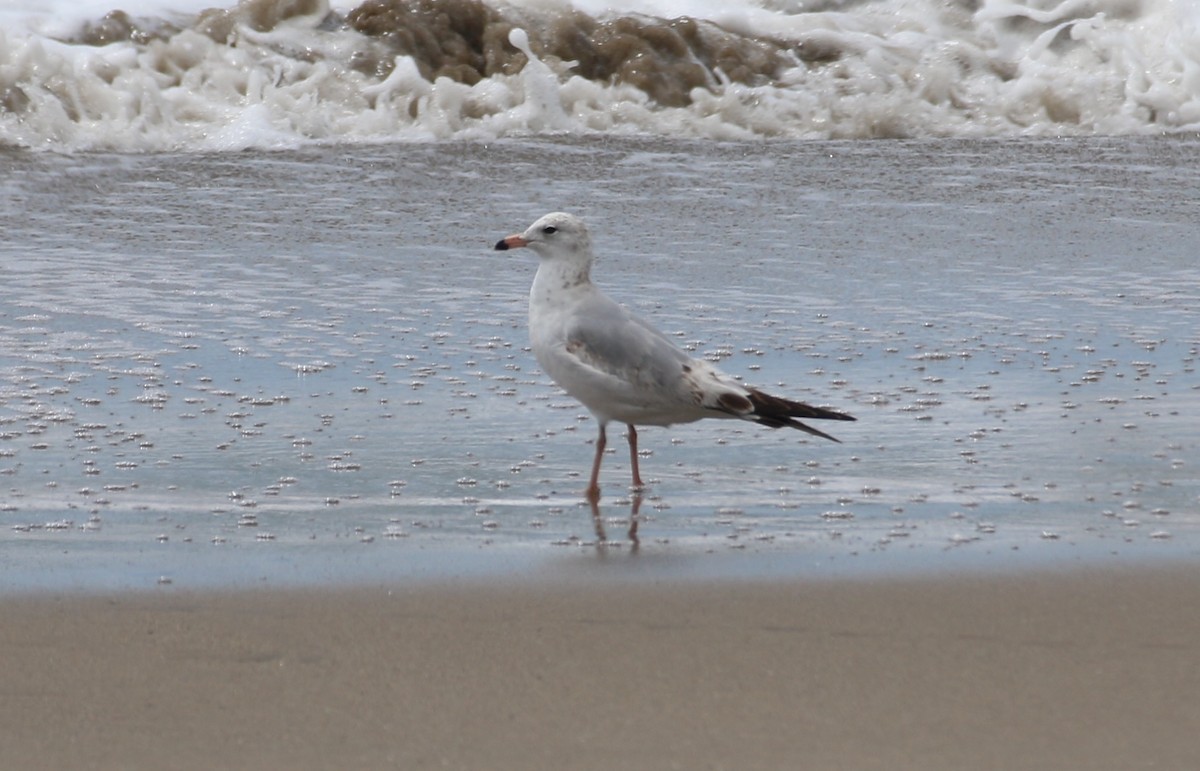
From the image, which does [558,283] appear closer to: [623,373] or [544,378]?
[623,373]

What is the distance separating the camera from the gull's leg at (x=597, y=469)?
3873 millimetres

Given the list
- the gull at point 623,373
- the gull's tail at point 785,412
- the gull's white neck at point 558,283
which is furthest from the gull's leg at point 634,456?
the gull's white neck at point 558,283

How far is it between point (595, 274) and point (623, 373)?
206cm

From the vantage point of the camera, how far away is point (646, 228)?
22.4 ft

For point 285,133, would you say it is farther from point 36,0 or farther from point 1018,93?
point 1018,93

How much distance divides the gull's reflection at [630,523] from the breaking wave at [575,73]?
16.6 ft

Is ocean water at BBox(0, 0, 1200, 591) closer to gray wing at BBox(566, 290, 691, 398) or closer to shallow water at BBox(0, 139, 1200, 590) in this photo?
shallow water at BBox(0, 139, 1200, 590)

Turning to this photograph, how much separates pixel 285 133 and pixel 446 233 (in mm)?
2198

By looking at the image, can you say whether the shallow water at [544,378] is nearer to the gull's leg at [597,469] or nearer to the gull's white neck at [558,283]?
the gull's leg at [597,469]

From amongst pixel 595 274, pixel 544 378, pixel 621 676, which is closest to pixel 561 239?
pixel 544 378

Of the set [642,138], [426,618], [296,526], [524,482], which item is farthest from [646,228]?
[426,618]

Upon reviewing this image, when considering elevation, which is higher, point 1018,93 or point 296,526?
point 1018,93

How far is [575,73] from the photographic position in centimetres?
944

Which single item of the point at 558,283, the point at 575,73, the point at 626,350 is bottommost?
the point at 626,350
